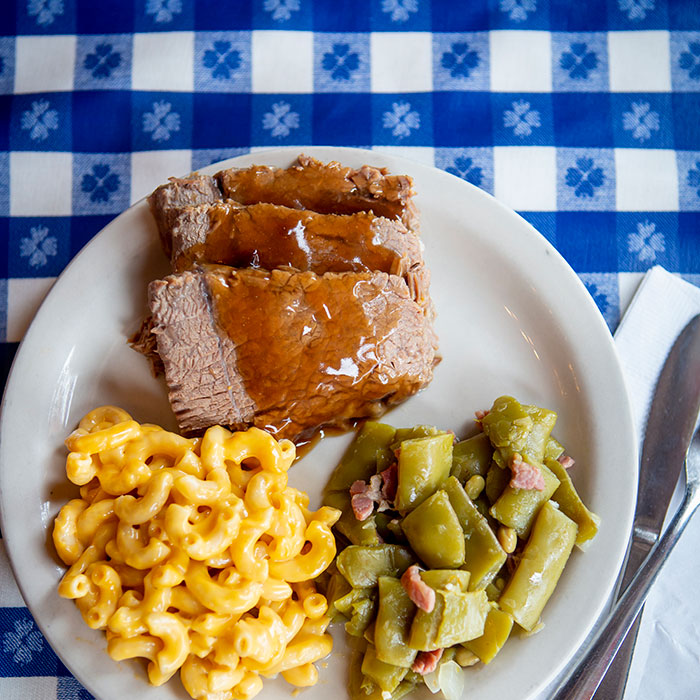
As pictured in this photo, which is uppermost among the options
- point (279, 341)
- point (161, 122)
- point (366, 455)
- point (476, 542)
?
point (161, 122)

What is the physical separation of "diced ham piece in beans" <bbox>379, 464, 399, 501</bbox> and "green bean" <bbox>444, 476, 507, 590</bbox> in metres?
0.21

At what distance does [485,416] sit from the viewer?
291 cm

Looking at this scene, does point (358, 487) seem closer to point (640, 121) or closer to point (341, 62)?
point (341, 62)

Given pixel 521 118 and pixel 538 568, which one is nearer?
pixel 538 568

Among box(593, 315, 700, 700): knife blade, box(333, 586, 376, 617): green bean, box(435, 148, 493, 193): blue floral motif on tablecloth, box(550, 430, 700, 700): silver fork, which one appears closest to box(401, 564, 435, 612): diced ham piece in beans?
box(333, 586, 376, 617): green bean

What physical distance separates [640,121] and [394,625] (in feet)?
8.99

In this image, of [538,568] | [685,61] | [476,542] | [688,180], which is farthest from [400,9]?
[538,568]

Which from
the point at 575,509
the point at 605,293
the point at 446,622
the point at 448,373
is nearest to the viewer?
the point at 446,622

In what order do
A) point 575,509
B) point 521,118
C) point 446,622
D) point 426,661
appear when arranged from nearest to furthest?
1. point 446,622
2. point 426,661
3. point 575,509
4. point 521,118

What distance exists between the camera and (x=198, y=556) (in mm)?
2537

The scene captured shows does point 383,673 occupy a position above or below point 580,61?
below

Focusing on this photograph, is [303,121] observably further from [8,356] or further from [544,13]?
[8,356]

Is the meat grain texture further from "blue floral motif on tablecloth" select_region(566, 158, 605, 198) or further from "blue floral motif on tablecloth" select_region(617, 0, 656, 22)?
"blue floral motif on tablecloth" select_region(617, 0, 656, 22)

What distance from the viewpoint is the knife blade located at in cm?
313
